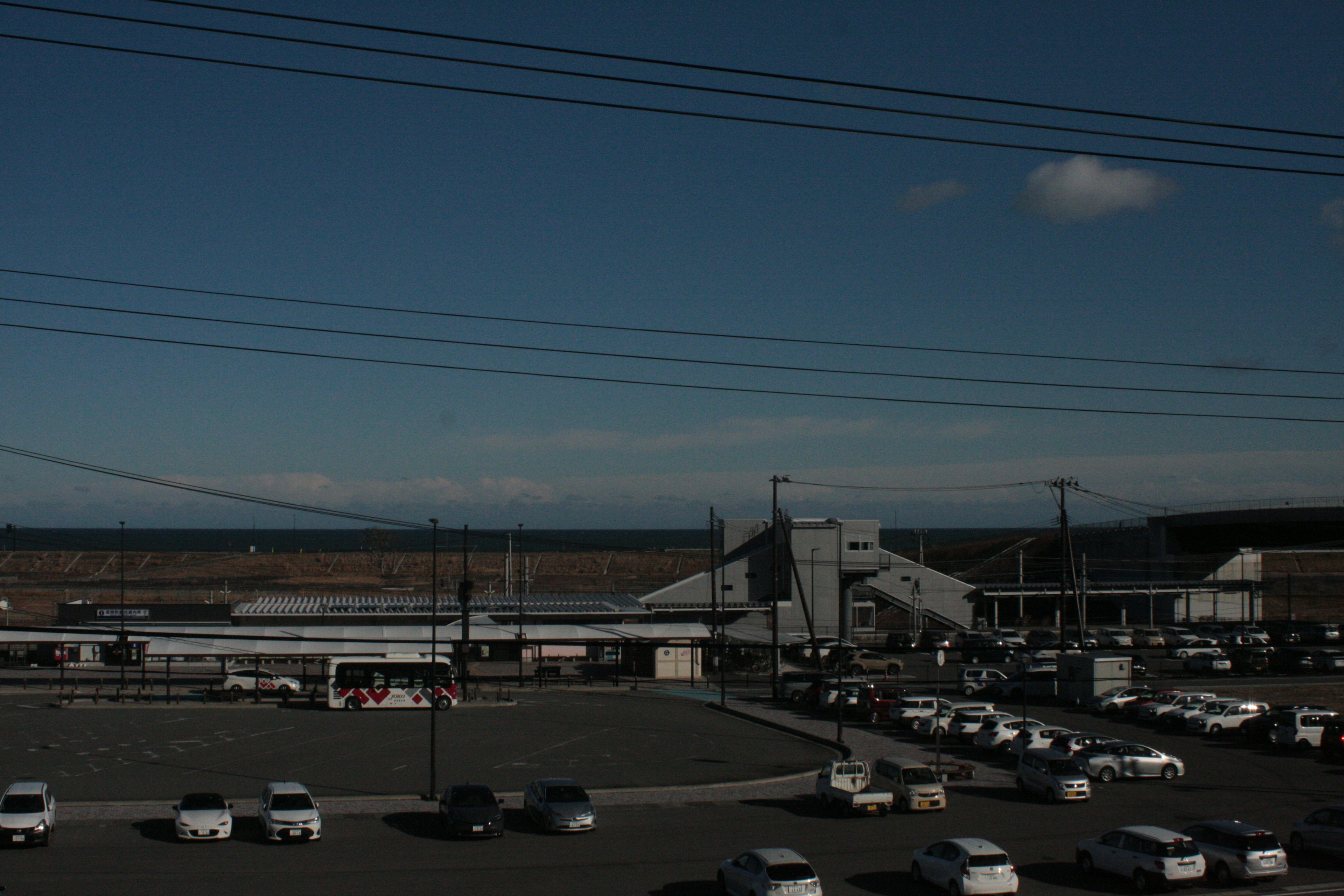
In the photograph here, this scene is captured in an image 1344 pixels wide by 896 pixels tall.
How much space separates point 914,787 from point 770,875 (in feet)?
29.0

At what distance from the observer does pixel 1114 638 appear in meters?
56.4

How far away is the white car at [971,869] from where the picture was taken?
14.8 meters

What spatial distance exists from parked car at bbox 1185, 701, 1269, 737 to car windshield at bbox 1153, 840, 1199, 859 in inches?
721

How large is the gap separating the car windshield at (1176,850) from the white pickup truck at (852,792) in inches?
266

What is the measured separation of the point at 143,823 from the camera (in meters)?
20.1

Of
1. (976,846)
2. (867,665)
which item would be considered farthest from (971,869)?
(867,665)

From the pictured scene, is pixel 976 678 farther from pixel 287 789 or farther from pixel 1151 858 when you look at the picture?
pixel 287 789

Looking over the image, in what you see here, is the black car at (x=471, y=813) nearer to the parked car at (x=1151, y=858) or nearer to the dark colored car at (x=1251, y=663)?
the parked car at (x=1151, y=858)

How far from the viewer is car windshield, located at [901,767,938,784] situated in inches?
869

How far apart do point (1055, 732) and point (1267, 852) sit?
41.5 feet

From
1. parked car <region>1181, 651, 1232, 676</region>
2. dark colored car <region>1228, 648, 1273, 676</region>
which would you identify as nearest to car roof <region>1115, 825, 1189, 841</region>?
parked car <region>1181, 651, 1232, 676</region>

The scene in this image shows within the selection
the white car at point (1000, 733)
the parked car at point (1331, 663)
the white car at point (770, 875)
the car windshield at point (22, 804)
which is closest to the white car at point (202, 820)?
the car windshield at point (22, 804)

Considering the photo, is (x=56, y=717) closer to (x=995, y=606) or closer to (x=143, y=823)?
(x=143, y=823)

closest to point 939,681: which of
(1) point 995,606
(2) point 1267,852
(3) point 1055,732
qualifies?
(3) point 1055,732
